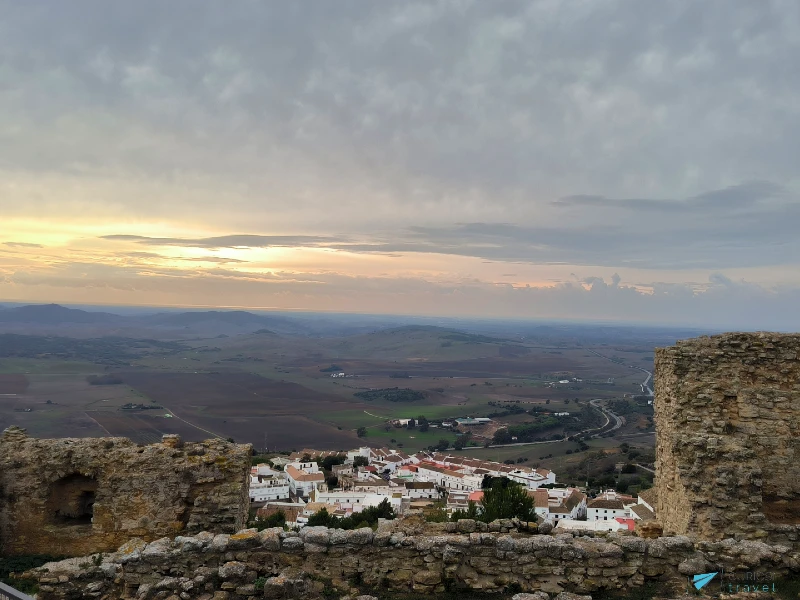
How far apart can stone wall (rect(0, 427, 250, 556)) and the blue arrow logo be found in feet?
25.9

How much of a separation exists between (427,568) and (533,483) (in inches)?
2227

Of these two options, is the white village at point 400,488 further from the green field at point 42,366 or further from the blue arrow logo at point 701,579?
the green field at point 42,366

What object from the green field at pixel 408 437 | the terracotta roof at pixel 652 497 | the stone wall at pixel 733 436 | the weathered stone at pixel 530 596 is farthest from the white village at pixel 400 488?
the weathered stone at pixel 530 596

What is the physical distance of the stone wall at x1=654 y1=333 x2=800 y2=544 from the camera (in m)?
8.79

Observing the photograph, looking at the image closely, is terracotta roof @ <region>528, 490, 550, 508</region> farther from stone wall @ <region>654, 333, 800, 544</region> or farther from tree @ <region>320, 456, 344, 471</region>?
stone wall @ <region>654, 333, 800, 544</region>

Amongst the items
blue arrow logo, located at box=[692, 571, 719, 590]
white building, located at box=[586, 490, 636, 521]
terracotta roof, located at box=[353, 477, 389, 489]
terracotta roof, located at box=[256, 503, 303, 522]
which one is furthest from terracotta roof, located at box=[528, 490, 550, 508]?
blue arrow logo, located at box=[692, 571, 719, 590]

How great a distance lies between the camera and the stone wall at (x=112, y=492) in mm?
10234

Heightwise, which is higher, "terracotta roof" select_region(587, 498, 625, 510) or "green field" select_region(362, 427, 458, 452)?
"terracotta roof" select_region(587, 498, 625, 510)

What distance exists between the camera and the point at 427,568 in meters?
7.18

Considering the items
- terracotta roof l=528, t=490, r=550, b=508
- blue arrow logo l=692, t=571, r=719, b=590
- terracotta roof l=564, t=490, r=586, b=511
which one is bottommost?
terracotta roof l=564, t=490, r=586, b=511

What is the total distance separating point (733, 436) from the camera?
9.55 m

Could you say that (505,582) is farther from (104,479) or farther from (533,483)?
(533,483)

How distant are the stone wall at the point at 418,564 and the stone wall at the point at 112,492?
273 cm

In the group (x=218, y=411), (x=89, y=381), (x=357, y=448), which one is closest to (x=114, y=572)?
(x=357, y=448)
